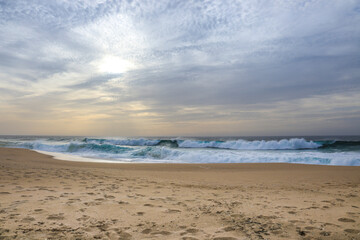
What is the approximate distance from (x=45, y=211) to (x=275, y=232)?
11.7ft

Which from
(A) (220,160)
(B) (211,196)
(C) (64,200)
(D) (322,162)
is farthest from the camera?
(A) (220,160)

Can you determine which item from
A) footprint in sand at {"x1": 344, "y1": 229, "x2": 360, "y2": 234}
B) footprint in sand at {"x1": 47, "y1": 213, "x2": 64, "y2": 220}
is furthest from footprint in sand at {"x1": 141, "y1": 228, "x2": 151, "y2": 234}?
footprint in sand at {"x1": 344, "y1": 229, "x2": 360, "y2": 234}

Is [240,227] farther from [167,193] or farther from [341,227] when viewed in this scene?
[167,193]

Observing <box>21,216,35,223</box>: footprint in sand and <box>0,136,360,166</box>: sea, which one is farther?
<box>0,136,360,166</box>: sea

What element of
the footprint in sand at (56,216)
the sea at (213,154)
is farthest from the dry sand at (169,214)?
the sea at (213,154)

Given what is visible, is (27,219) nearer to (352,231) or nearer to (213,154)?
(352,231)

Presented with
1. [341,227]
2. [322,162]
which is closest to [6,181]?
[341,227]

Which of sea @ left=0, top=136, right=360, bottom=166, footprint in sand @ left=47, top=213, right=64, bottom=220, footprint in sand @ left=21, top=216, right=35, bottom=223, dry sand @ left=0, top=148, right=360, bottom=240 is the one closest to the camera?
dry sand @ left=0, top=148, right=360, bottom=240

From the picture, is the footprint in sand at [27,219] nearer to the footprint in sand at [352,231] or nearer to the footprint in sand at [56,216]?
the footprint in sand at [56,216]

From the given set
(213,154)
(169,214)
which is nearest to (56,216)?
(169,214)

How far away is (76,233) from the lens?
288cm

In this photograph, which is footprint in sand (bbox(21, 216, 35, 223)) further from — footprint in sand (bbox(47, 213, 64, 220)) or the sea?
the sea

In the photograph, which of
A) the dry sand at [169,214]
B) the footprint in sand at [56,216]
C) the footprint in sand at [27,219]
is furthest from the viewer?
the footprint in sand at [56,216]

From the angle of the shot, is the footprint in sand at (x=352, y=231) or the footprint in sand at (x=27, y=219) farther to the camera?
the footprint in sand at (x=27, y=219)
